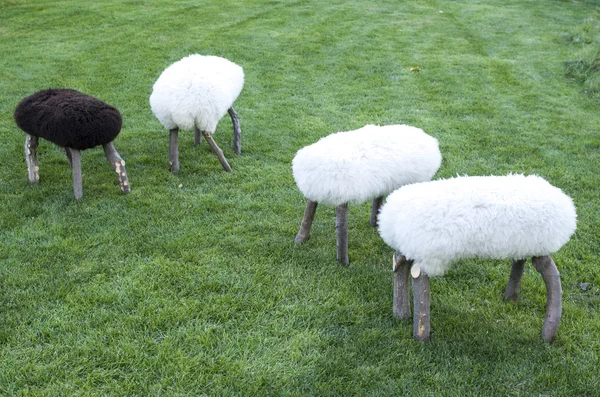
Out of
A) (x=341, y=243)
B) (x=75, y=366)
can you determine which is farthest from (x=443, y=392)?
(x=75, y=366)

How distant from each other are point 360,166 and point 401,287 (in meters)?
0.93

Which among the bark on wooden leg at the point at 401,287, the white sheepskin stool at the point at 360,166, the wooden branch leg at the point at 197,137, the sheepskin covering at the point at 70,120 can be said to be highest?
the white sheepskin stool at the point at 360,166

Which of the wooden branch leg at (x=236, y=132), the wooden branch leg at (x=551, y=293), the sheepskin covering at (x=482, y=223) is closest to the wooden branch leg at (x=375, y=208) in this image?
the sheepskin covering at (x=482, y=223)

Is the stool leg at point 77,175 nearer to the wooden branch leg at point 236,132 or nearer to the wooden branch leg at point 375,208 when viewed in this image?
the wooden branch leg at point 236,132

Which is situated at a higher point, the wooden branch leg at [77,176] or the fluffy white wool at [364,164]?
the fluffy white wool at [364,164]

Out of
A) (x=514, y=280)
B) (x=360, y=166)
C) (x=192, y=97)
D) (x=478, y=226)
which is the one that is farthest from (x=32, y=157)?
(x=514, y=280)

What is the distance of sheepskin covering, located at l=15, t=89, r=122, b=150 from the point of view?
201 inches

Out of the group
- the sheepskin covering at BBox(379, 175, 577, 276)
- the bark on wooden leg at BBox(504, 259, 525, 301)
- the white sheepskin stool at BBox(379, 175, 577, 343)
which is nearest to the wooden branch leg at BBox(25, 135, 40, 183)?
the white sheepskin stool at BBox(379, 175, 577, 343)

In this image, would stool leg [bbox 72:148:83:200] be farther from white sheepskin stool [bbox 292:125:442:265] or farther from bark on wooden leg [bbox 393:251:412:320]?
bark on wooden leg [bbox 393:251:412:320]

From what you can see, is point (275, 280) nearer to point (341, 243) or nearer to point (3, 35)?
point (341, 243)

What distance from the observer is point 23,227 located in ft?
16.5

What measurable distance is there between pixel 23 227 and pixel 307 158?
271 centimetres

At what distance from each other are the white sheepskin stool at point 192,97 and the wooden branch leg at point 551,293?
3645 millimetres

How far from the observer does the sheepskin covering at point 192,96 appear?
5785mm
